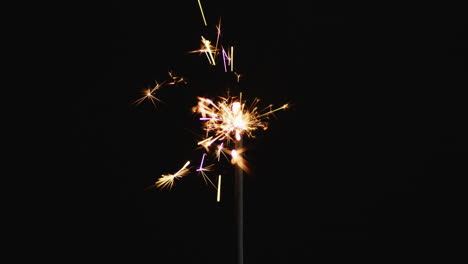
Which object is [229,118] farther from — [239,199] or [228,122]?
[239,199]

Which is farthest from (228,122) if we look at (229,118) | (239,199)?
(239,199)

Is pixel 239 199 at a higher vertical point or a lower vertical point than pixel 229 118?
lower

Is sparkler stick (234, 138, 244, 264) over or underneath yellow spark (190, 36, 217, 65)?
underneath

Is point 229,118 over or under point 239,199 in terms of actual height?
over

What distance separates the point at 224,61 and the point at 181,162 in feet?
1.91

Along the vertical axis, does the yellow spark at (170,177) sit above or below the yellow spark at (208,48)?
below

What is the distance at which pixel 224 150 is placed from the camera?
6.08ft

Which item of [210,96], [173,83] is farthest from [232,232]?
[173,83]

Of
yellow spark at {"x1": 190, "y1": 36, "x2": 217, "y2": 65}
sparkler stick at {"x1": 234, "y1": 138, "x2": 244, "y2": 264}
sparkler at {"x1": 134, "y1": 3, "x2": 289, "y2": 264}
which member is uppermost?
yellow spark at {"x1": 190, "y1": 36, "x2": 217, "y2": 65}

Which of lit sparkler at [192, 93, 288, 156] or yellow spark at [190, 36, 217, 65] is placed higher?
yellow spark at [190, 36, 217, 65]

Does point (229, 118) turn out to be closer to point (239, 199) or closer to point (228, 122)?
point (228, 122)

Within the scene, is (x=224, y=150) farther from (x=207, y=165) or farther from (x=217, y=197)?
(x=217, y=197)

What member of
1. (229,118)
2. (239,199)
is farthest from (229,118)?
(239,199)

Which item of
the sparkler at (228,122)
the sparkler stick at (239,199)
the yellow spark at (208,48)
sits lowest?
the sparkler stick at (239,199)
